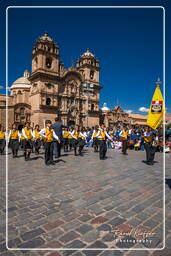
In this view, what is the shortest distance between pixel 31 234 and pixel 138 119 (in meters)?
77.4

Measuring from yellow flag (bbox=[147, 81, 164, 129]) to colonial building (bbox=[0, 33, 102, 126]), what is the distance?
2249cm

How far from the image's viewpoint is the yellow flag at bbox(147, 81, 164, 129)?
10.3 m

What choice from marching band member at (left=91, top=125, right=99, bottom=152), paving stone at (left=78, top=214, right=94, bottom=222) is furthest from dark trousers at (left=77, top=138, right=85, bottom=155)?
paving stone at (left=78, top=214, right=94, bottom=222)

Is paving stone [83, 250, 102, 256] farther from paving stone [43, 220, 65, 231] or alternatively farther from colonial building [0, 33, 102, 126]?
colonial building [0, 33, 102, 126]

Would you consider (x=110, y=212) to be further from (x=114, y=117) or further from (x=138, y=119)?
(x=138, y=119)

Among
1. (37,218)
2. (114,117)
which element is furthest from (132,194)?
(114,117)

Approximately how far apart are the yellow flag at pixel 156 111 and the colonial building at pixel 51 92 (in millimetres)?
22493

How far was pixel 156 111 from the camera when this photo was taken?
35.7ft

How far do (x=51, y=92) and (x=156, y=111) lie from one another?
32.1 meters

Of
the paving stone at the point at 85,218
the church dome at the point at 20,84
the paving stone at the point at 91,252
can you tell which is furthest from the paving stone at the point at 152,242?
the church dome at the point at 20,84

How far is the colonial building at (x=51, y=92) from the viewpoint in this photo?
37.2 meters

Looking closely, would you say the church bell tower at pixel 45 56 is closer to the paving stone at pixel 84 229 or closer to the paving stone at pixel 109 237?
the paving stone at pixel 84 229

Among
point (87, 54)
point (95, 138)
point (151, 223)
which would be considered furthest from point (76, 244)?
point (87, 54)

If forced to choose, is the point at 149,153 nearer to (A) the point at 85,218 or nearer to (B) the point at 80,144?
(B) the point at 80,144
